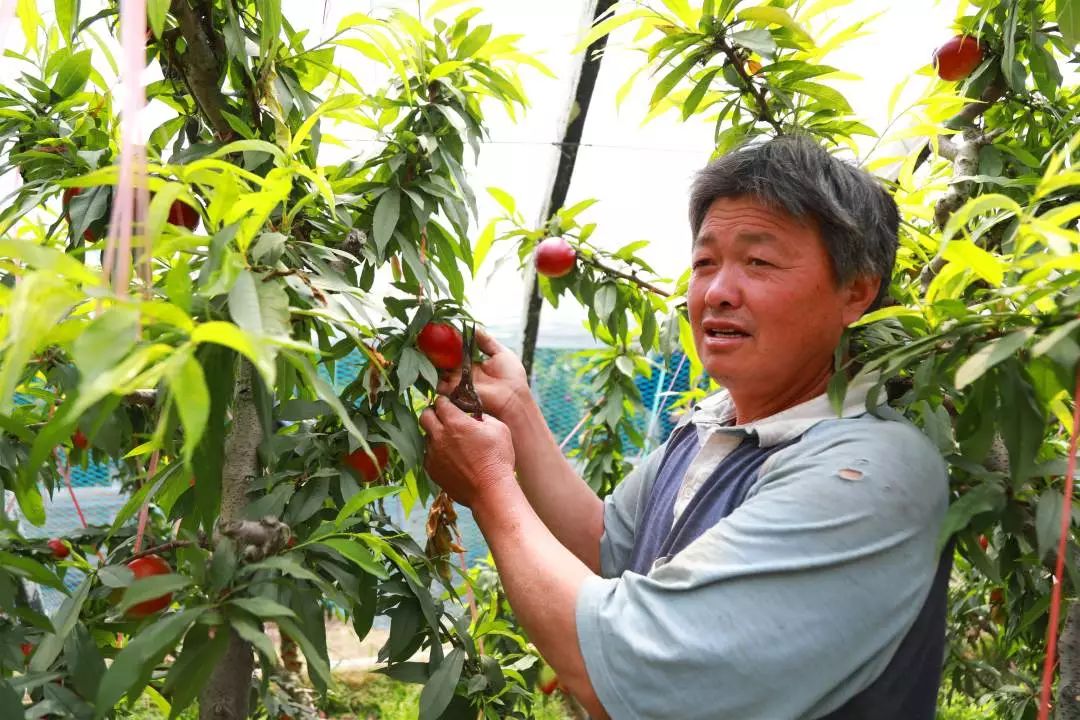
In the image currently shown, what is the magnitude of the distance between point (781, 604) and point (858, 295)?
40 centimetres

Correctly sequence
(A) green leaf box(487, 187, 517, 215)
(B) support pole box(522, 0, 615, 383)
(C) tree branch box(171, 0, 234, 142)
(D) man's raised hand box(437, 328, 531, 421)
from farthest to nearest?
(B) support pole box(522, 0, 615, 383) → (A) green leaf box(487, 187, 517, 215) → (D) man's raised hand box(437, 328, 531, 421) → (C) tree branch box(171, 0, 234, 142)

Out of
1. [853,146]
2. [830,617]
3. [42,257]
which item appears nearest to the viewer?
[42,257]

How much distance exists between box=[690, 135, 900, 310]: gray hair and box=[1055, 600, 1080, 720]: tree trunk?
0.43 m

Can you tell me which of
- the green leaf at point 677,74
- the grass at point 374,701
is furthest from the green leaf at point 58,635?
the grass at point 374,701

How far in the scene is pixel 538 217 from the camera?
2.77m

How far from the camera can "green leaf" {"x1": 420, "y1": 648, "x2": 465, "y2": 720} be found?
3.47 ft

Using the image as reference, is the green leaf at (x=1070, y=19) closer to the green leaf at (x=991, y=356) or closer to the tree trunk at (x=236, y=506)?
the green leaf at (x=991, y=356)

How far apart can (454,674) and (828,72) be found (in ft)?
2.78

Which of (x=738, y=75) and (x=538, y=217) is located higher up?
(x=738, y=75)

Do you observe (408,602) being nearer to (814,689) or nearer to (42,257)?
(814,689)

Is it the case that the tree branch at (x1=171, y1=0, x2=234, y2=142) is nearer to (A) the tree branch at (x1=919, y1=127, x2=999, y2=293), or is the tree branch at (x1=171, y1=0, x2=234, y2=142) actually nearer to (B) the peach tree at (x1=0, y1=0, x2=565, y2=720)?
(B) the peach tree at (x1=0, y1=0, x2=565, y2=720)

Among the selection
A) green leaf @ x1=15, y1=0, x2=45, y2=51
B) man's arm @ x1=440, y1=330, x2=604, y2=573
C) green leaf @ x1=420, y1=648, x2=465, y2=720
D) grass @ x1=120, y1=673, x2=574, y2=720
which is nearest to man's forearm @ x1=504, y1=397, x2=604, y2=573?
man's arm @ x1=440, y1=330, x2=604, y2=573

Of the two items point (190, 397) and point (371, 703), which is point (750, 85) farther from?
point (371, 703)

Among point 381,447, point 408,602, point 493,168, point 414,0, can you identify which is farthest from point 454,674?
point 493,168
